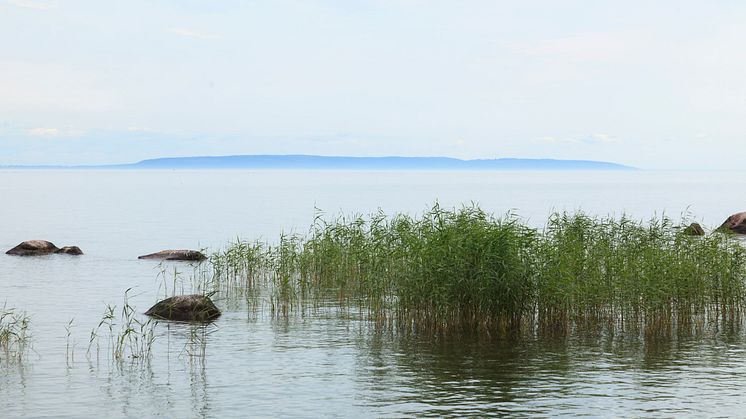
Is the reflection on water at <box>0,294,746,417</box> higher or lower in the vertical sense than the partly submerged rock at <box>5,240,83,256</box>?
lower

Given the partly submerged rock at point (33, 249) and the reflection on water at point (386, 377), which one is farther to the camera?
the partly submerged rock at point (33, 249)

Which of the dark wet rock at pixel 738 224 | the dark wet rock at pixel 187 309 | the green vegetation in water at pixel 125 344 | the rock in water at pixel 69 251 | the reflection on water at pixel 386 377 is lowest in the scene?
the reflection on water at pixel 386 377

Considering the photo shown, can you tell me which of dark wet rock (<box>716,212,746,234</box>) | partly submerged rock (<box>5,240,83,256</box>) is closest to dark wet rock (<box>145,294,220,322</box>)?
partly submerged rock (<box>5,240,83,256</box>)

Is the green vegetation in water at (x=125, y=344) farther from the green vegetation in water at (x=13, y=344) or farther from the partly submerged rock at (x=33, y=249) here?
the partly submerged rock at (x=33, y=249)

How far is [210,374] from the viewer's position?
22766 millimetres

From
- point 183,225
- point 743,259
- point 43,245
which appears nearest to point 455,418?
point 743,259

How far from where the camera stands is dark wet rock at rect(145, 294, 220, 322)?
1207 inches

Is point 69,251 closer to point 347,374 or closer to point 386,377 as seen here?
point 347,374

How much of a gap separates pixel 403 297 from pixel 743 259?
12.7m

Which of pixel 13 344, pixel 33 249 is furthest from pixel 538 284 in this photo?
pixel 33 249

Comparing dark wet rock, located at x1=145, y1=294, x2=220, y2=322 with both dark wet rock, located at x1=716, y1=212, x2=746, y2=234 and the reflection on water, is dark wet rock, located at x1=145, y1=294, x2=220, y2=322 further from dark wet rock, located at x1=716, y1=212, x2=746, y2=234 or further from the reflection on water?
dark wet rock, located at x1=716, y1=212, x2=746, y2=234

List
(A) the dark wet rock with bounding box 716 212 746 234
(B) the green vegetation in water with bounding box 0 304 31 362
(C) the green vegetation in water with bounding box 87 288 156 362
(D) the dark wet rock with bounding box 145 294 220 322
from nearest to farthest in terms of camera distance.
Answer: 1. (C) the green vegetation in water with bounding box 87 288 156 362
2. (B) the green vegetation in water with bounding box 0 304 31 362
3. (D) the dark wet rock with bounding box 145 294 220 322
4. (A) the dark wet rock with bounding box 716 212 746 234

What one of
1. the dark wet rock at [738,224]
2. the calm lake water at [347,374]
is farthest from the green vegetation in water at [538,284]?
the dark wet rock at [738,224]

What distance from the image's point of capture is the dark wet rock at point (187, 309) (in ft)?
101
